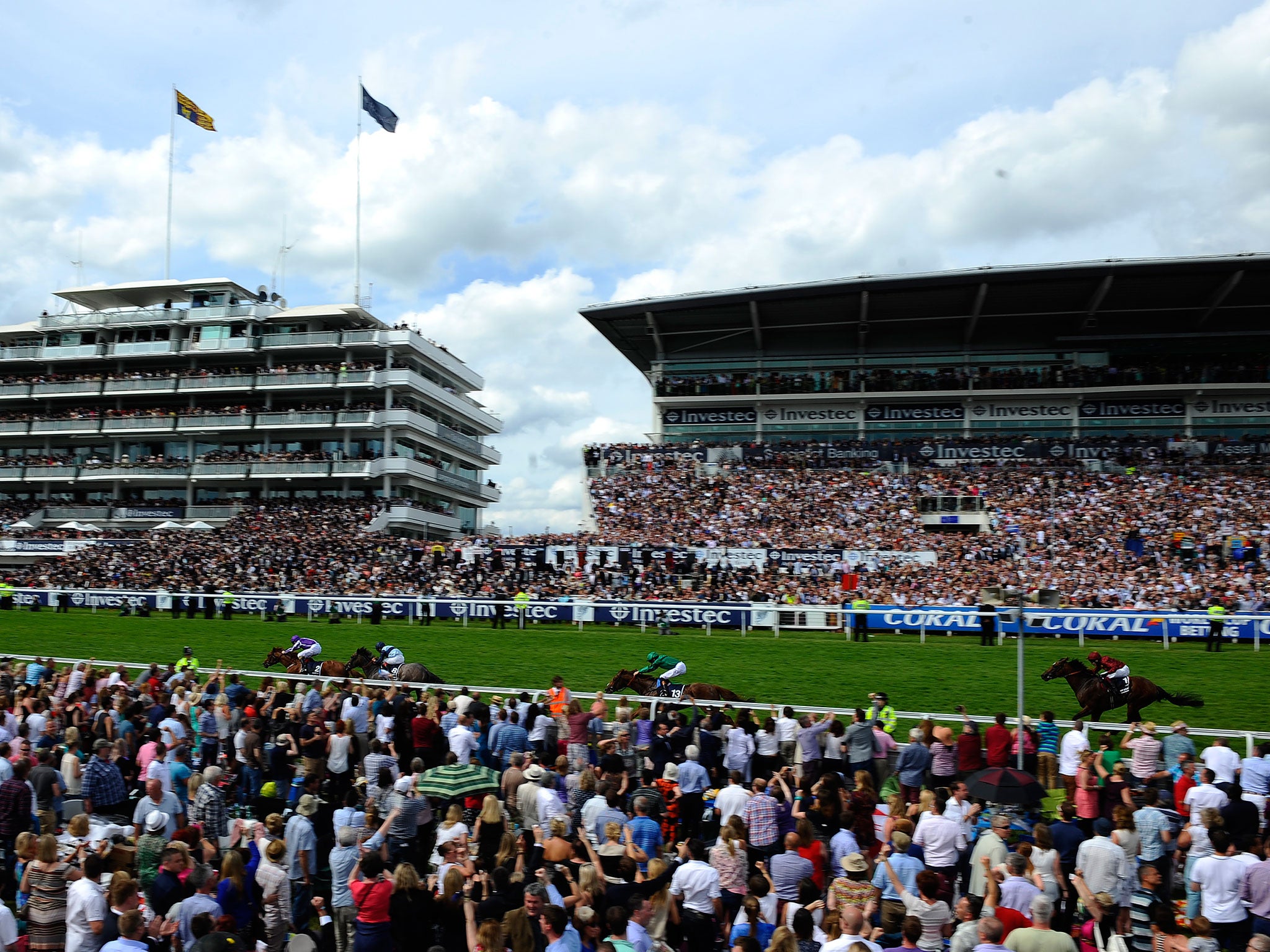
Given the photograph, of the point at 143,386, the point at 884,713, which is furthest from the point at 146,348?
the point at 884,713

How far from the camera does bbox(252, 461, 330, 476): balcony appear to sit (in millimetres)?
51406

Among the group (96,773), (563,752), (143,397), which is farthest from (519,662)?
(143,397)

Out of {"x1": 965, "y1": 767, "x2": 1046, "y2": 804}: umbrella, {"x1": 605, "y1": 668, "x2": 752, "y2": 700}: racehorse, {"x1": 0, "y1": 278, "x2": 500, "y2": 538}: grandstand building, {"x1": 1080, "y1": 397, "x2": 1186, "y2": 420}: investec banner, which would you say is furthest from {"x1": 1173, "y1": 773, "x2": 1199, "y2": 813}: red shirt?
{"x1": 0, "y1": 278, "x2": 500, "y2": 538}: grandstand building

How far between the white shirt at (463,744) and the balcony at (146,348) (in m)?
52.7

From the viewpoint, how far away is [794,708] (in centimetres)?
1351

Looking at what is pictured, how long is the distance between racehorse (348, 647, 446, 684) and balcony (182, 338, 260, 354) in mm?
40971

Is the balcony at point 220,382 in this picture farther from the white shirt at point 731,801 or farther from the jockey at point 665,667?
the white shirt at point 731,801

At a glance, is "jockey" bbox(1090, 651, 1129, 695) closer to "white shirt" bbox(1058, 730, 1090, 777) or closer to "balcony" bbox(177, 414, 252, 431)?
"white shirt" bbox(1058, 730, 1090, 777)

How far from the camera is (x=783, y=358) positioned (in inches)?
1913

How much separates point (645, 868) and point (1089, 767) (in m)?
5.01

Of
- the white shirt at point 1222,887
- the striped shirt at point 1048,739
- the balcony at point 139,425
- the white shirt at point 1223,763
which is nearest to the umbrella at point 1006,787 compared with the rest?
the white shirt at point 1222,887

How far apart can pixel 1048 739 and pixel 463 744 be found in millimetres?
7030

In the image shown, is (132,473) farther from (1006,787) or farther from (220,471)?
(1006,787)

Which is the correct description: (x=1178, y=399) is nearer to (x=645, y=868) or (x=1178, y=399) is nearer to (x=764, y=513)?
(x=764, y=513)
